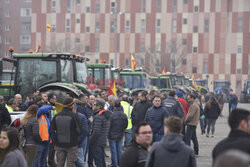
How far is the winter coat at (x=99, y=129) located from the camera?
1026cm

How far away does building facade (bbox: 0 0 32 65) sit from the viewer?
100 m

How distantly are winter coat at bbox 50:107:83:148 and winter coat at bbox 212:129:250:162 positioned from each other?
4.23 meters

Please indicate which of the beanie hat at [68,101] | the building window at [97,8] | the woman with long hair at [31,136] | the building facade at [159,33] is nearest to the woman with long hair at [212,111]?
the woman with long hair at [31,136]

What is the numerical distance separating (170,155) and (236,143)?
71cm

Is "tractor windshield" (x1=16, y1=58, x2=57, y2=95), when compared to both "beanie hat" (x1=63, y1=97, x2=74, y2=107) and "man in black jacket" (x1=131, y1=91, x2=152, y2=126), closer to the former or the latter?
"man in black jacket" (x1=131, y1=91, x2=152, y2=126)

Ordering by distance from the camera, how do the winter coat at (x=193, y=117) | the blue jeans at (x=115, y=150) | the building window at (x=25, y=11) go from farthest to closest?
the building window at (x=25, y=11), the winter coat at (x=193, y=117), the blue jeans at (x=115, y=150)

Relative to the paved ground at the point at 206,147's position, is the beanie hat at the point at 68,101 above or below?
above

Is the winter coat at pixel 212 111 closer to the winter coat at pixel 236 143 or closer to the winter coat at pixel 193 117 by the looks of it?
the winter coat at pixel 193 117

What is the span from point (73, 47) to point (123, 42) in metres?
7.65

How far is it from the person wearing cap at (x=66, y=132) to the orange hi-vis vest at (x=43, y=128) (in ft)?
1.94

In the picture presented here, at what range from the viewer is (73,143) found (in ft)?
29.8

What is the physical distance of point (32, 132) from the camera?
947cm

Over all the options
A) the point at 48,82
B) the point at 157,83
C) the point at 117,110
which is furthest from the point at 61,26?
the point at 117,110

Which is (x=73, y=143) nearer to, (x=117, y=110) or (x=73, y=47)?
(x=117, y=110)
